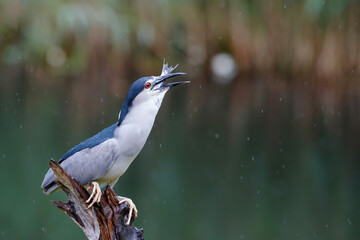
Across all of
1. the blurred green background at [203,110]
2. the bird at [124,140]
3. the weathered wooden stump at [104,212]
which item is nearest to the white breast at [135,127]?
the bird at [124,140]

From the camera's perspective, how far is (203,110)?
12.6 metres

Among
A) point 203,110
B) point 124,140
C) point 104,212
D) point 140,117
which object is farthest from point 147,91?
point 203,110

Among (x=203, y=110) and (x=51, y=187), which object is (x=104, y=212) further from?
(x=203, y=110)

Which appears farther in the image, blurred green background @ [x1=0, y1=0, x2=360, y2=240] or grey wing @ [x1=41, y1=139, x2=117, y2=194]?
blurred green background @ [x1=0, y1=0, x2=360, y2=240]

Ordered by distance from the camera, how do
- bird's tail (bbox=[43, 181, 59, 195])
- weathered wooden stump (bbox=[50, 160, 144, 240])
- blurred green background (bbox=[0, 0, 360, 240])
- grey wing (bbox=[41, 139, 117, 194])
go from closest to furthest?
weathered wooden stump (bbox=[50, 160, 144, 240]) < grey wing (bbox=[41, 139, 117, 194]) < bird's tail (bbox=[43, 181, 59, 195]) < blurred green background (bbox=[0, 0, 360, 240])

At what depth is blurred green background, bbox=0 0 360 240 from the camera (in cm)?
823

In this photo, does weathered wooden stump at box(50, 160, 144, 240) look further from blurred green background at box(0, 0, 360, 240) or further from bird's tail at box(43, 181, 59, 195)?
blurred green background at box(0, 0, 360, 240)

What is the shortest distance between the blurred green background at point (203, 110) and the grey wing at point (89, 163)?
3.64 metres

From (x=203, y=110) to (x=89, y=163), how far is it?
885 centimetres

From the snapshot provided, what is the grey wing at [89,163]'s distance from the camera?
3793 mm

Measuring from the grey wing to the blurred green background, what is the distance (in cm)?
364

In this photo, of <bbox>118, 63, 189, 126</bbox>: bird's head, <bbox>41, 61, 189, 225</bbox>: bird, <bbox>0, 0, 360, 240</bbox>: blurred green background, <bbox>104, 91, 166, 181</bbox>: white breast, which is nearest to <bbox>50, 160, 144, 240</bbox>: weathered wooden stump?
<bbox>41, 61, 189, 225</bbox>: bird

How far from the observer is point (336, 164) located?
→ 9.72 meters

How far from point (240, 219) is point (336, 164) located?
2193 mm
